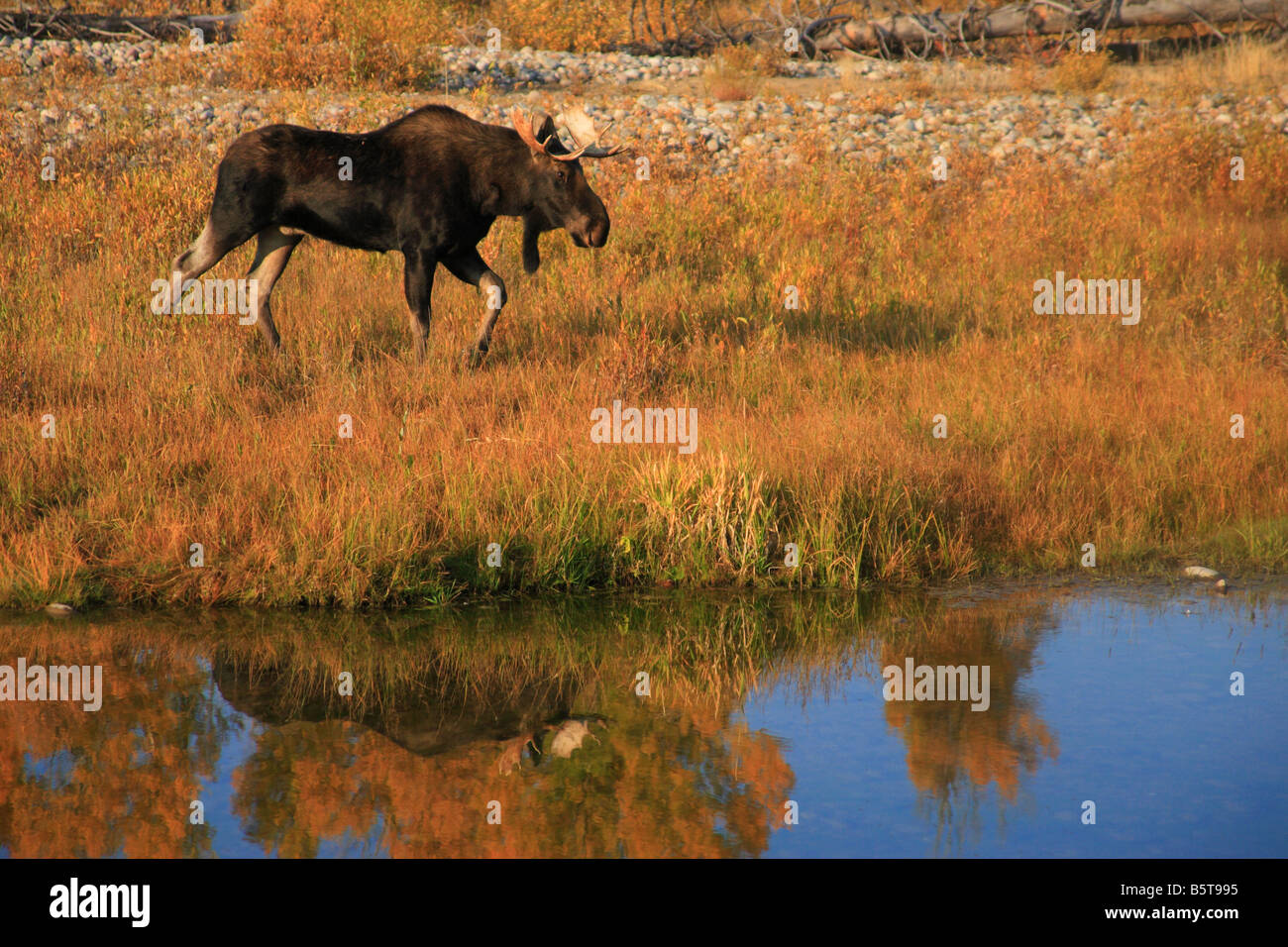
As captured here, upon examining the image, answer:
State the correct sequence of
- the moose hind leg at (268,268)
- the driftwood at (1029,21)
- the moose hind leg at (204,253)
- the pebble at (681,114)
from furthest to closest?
the driftwood at (1029,21), the pebble at (681,114), the moose hind leg at (268,268), the moose hind leg at (204,253)

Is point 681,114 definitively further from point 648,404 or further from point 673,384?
point 648,404

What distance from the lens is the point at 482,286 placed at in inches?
343

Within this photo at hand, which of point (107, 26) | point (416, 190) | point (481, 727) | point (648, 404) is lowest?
point (481, 727)

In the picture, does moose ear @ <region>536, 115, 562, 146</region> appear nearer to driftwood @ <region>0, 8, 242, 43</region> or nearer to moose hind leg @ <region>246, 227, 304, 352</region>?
moose hind leg @ <region>246, 227, 304, 352</region>

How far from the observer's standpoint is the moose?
8.41 metres

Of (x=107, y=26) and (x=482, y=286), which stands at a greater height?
(x=107, y=26)

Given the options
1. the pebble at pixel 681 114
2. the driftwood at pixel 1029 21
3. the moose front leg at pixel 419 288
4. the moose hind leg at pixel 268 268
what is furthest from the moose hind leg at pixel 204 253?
the driftwood at pixel 1029 21

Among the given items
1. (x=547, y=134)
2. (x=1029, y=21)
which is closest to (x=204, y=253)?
(x=547, y=134)

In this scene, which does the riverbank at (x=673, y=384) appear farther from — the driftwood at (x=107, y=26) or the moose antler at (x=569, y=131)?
the driftwood at (x=107, y=26)

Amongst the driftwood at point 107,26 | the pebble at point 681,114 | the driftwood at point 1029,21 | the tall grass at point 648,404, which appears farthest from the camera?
the driftwood at point 1029,21

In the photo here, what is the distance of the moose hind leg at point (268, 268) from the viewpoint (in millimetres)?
8898

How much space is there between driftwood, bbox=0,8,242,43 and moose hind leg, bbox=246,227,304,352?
11.4m

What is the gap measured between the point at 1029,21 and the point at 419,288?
15772mm

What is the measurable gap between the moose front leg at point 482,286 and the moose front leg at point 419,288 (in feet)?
0.78
